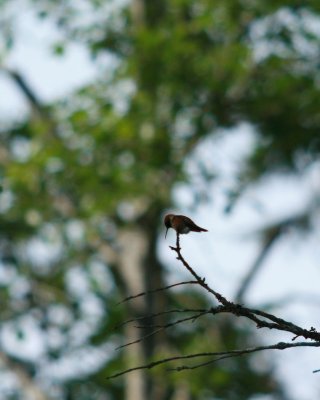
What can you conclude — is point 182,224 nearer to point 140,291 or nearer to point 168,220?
point 168,220

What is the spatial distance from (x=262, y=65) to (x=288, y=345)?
1217 cm

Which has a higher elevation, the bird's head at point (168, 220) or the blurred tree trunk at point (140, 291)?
the blurred tree trunk at point (140, 291)

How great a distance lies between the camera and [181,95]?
1332 cm

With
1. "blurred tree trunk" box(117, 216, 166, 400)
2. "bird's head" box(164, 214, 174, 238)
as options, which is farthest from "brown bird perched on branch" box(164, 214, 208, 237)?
"blurred tree trunk" box(117, 216, 166, 400)

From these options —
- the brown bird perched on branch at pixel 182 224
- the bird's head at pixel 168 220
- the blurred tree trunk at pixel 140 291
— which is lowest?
the brown bird perched on branch at pixel 182 224

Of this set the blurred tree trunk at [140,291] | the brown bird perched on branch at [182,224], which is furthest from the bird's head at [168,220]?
the blurred tree trunk at [140,291]

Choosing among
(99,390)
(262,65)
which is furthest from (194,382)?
(99,390)

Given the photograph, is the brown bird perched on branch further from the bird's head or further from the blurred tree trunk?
the blurred tree trunk

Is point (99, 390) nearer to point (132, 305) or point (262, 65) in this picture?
point (132, 305)

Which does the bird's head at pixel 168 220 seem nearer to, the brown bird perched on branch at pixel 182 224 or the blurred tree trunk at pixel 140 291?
the brown bird perched on branch at pixel 182 224

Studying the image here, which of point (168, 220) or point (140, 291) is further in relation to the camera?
point (140, 291)

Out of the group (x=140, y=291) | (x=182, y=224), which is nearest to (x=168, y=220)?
(x=182, y=224)

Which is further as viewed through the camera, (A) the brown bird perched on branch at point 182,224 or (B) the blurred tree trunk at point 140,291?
(B) the blurred tree trunk at point 140,291

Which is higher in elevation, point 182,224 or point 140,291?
point 140,291
